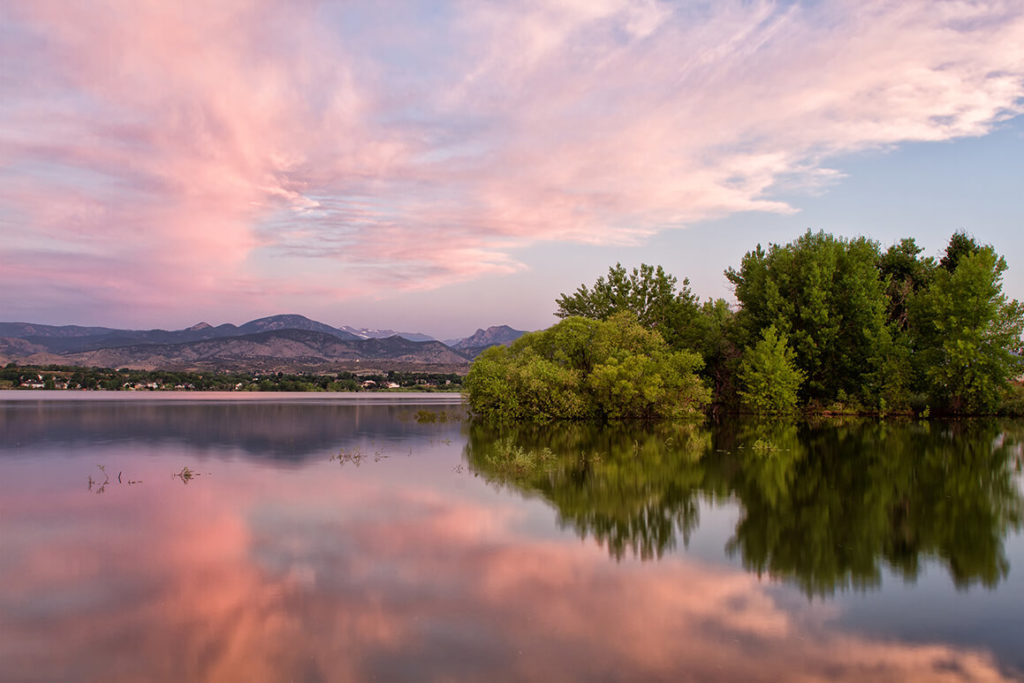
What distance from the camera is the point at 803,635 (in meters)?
7.99

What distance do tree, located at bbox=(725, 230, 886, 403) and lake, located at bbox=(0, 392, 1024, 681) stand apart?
32.7 meters

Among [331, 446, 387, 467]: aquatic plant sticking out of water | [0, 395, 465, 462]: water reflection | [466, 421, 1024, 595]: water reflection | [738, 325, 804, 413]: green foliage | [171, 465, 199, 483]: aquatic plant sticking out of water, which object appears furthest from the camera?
[738, 325, 804, 413]: green foliage

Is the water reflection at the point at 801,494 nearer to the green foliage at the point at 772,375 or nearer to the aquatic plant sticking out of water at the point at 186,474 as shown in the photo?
the aquatic plant sticking out of water at the point at 186,474

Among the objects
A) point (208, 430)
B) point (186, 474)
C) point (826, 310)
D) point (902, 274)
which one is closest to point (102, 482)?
point (186, 474)

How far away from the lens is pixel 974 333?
51062 millimetres

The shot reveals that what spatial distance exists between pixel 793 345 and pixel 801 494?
42653 mm

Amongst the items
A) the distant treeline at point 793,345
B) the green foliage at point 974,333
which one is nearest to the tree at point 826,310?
the distant treeline at point 793,345

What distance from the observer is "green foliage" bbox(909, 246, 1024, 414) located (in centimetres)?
5131

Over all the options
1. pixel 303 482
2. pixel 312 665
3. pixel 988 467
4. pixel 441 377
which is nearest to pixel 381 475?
pixel 303 482

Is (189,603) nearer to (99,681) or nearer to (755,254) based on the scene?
(99,681)

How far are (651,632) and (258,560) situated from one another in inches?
265

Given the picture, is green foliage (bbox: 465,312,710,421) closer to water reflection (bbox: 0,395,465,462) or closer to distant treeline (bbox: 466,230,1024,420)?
distant treeline (bbox: 466,230,1024,420)

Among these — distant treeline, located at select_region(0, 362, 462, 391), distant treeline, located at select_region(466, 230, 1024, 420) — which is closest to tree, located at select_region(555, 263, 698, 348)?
distant treeline, located at select_region(466, 230, 1024, 420)

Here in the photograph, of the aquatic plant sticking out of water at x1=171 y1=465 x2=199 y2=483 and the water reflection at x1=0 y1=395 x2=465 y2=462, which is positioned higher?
the aquatic plant sticking out of water at x1=171 y1=465 x2=199 y2=483
